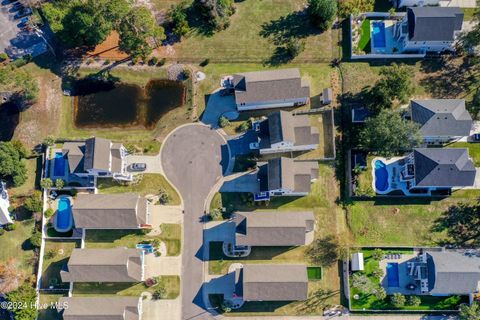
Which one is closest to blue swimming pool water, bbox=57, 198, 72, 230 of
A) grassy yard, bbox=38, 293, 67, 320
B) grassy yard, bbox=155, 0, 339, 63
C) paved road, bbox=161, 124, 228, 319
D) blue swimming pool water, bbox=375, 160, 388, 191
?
grassy yard, bbox=38, 293, 67, 320

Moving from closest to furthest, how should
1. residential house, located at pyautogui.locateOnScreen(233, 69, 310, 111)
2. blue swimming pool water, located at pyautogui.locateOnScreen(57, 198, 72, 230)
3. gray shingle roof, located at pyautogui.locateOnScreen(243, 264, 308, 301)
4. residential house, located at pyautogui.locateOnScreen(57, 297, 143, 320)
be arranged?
1. gray shingle roof, located at pyautogui.locateOnScreen(243, 264, 308, 301)
2. residential house, located at pyautogui.locateOnScreen(57, 297, 143, 320)
3. residential house, located at pyautogui.locateOnScreen(233, 69, 310, 111)
4. blue swimming pool water, located at pyautogui.locateOnScreen(57, 198, 72, 230)

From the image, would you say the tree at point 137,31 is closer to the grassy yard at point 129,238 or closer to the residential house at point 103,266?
the grassy yard at point 129,238

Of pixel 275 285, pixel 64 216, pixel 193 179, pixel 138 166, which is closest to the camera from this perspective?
pixel 275 285

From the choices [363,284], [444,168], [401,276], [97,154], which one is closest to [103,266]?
[97,154]

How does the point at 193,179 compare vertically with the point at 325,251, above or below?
above

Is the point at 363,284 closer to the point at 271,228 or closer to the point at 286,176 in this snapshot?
the point at 271,228

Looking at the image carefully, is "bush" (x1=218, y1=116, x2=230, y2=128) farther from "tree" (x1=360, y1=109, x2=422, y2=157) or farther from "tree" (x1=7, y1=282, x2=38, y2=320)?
"tree" (x1=7, y1=282, x2=38, y2=320)

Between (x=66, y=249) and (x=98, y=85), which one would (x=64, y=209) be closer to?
(x=66, y=249)

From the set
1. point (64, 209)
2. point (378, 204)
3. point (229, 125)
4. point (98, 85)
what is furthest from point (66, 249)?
point (378, 204)
